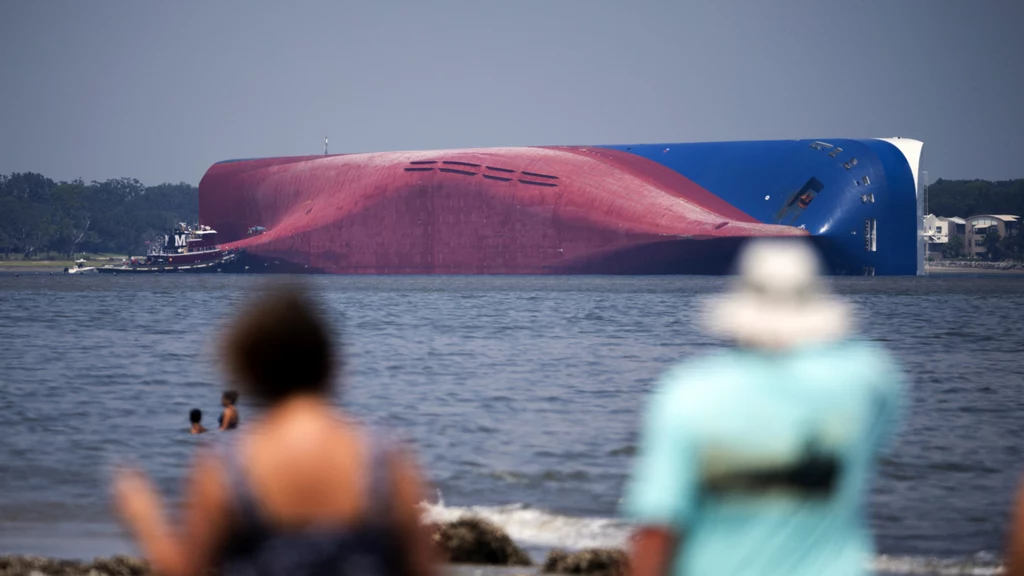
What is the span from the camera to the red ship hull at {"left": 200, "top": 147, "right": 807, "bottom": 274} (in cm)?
6262

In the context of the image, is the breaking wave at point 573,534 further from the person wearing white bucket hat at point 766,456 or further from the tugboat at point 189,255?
the tugboat at point 189,255

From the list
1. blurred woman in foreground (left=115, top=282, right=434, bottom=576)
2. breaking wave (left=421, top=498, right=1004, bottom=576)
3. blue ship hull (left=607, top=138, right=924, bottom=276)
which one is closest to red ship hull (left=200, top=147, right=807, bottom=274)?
blue ship hull (left=607, top=138, right=924, bottom=276)

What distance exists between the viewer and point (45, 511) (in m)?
8.73

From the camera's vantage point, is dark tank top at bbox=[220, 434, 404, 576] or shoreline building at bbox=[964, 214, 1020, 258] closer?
dark tank top at bbox=[220, 434, 404, 576]

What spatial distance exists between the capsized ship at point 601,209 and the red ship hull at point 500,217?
67 mm

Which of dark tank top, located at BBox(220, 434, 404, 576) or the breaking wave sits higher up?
dark tank top, located at BBox(220, 434, 404, 576)

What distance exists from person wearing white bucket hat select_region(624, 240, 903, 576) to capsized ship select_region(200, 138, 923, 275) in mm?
57680

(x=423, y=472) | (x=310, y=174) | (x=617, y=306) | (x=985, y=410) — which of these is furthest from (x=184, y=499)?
(x=310, y=174)

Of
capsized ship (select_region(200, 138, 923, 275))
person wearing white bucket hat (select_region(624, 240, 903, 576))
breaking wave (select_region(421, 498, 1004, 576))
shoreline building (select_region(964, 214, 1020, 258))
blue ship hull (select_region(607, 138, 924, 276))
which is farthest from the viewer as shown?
shoreline building (select_region(964, 214, 1020, 258))

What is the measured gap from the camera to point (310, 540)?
2.20 meters

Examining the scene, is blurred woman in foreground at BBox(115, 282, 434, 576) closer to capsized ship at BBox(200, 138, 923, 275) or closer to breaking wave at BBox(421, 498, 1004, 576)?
breaking wave at BBox(421, 498, 1004, 576)

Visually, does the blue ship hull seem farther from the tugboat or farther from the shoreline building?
the shoreline building

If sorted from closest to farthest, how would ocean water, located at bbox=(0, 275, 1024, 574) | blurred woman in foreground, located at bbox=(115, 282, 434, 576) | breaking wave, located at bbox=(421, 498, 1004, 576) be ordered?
blurred woman in foreground, located at bbox=(115, 282, 434, 576) → breaking wave, located at bbox=(421, 498, 1004, 576) → ocean water, located at bbox=(0, 275, 1024, 574)

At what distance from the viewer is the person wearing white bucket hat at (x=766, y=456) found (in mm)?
2426
